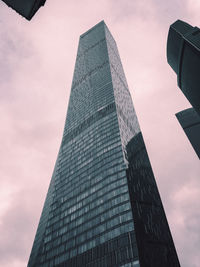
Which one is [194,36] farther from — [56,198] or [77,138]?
[56,198]

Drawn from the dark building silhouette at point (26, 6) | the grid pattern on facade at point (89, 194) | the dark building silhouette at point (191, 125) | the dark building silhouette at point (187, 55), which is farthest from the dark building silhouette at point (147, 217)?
Result: the dark building silhouette at point (26, 6)

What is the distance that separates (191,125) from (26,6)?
16117 centimetres

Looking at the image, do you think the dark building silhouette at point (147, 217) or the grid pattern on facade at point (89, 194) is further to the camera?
the grid pattern on facade at point (89, 194)

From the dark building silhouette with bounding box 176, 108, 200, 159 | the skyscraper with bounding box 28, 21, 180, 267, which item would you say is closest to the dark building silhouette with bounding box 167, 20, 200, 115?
the skyscraper with bounding box 28, 21, 180, 267

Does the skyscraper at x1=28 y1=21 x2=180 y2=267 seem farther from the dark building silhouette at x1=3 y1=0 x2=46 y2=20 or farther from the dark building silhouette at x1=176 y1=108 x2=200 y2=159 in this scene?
the dark building silhouette at x1=3 y1=0 x2=46 y2=20

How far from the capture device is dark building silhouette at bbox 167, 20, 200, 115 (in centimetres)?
10644

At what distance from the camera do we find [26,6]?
1856cm

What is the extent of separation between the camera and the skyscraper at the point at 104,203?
71.2 metres

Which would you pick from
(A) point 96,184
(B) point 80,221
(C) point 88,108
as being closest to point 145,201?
(A) point 96,184

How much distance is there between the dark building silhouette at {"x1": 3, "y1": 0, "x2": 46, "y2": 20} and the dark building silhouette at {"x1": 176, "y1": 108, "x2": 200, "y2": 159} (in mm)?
150205

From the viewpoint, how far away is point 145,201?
9125cm

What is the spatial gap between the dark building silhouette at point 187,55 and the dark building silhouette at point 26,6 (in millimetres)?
97992

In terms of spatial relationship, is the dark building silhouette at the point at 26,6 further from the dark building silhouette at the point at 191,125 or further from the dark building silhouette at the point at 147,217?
the dark building silhouette at the point at 191,125

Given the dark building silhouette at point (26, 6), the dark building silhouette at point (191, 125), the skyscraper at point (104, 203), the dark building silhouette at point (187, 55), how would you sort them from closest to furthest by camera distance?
the dark building silhouette at point (26, 6)
the skyscraper at point (104, 203)
the dark building silhouette at point (187, 55)
the dark building silhouette at point (191, 125)
